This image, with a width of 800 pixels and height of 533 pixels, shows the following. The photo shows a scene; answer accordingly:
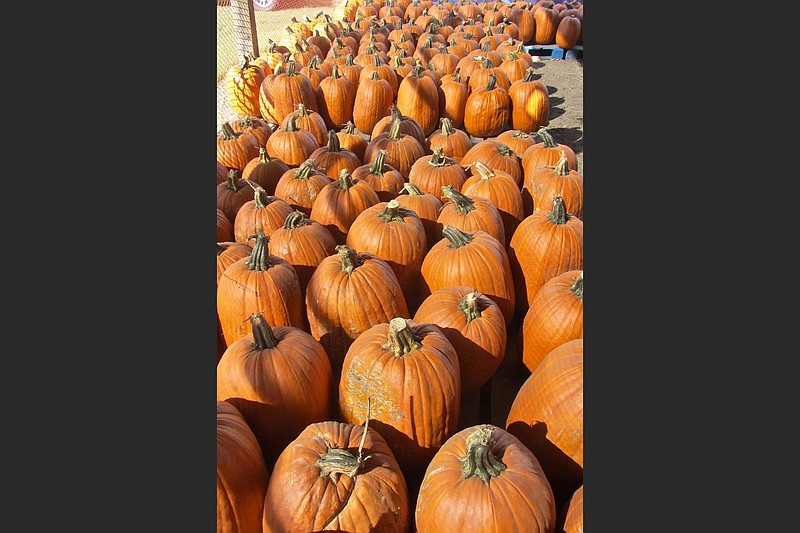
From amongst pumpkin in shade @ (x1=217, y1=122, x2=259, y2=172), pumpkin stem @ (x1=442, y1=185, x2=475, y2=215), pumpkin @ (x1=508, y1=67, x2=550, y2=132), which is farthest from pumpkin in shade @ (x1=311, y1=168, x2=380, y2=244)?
pumpkin @ (x1=508, y1=67, x2=550, y2=132)

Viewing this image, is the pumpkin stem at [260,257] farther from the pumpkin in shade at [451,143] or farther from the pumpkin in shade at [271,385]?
the pumpkin in shade at [451,143]

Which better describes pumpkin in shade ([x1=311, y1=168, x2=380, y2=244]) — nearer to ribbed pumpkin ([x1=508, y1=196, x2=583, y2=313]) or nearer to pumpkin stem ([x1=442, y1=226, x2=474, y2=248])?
pumpkin stem ([x1=442, y1=226, x2=474, y2=248])

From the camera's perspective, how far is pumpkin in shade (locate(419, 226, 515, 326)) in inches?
129

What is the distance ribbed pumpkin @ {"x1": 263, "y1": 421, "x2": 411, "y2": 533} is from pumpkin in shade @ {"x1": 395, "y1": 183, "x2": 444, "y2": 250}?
7.16 ft

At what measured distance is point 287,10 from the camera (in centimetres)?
2145

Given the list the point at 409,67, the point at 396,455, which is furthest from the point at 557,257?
the point at 409,67

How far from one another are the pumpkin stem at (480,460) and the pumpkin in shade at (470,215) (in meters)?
1.98

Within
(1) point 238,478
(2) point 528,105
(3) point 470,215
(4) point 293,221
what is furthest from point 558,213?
(2) point 528,105

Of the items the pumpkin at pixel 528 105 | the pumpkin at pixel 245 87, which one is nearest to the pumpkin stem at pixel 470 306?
the pumpkin at pixel 528 105

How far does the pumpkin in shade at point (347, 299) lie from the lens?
305 centimetres

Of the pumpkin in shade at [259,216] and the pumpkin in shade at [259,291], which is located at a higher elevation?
the pumpkin in shade at [259,216]

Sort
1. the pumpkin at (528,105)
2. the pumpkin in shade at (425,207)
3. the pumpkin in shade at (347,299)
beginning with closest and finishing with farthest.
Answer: the pumpkin in shade at (347,299)
the pumpkin in shade at (425,207)
the pumpkin at (528,105)

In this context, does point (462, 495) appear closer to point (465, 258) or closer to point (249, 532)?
point (249, 532)

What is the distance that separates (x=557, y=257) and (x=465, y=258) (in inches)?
24.6
